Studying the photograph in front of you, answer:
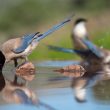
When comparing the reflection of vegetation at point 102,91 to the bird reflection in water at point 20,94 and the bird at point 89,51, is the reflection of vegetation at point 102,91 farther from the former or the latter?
the bird at point 89,51

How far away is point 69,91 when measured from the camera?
5.88 m

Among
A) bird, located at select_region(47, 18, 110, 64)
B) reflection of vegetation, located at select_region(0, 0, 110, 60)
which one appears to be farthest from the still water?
reflection of vegetation, located at select_region(0, 0, 110, 60)

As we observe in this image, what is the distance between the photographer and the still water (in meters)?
5.02

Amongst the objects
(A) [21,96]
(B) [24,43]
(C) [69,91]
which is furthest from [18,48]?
(A) [21,96]

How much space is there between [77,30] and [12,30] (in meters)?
6.00

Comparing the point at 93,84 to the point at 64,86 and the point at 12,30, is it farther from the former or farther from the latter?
the point at 12,30

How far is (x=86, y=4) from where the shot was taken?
21766 mm

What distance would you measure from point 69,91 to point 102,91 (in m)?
0.30

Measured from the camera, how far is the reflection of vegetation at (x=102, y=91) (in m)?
5.38

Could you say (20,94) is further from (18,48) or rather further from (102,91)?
(18,48)

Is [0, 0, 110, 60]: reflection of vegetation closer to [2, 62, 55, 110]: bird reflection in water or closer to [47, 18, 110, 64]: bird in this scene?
[47, 18, 110, 64]: bird

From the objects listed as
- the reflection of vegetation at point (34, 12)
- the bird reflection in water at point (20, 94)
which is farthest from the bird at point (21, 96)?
the reflection of vegetation at point (34, 12)

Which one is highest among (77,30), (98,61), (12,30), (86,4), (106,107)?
(86,4)

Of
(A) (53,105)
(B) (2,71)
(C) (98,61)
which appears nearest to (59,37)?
(C) (98,61)
